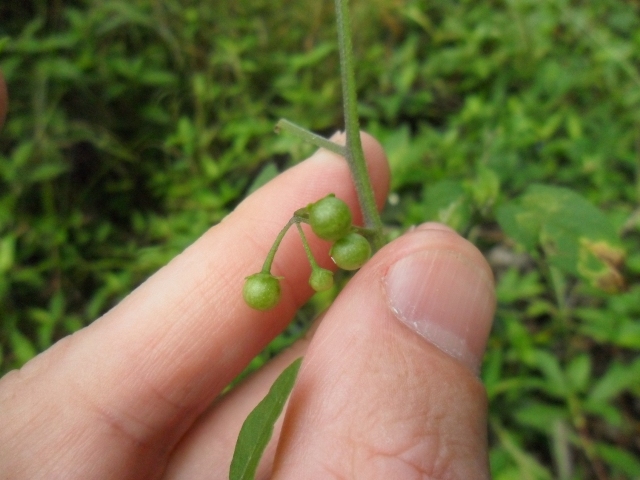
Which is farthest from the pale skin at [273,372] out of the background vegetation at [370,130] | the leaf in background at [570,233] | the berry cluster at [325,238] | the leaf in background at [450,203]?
the background vegetation at [370,130]

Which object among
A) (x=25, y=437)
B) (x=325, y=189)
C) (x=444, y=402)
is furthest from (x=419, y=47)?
(x=25, y=437)

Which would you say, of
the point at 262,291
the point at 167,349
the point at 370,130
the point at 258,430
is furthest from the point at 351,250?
the point at 370,130

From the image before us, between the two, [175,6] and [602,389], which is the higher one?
[175,6]

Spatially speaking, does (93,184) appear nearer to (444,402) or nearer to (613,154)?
(444,402)

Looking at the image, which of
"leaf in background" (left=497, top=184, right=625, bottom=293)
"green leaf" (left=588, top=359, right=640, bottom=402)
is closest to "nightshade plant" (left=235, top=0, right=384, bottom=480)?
"leaf in background" (left=497, top=184, right=625, bottom=293)

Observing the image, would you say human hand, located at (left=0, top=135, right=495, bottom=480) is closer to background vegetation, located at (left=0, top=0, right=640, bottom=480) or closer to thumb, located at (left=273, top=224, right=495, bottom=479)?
thumb, located at (left=273, top=224, right=495, bottom=479)

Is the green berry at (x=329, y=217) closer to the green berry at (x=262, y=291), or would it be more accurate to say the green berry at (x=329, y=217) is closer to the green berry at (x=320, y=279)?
the green berry at (x=320, y=279)

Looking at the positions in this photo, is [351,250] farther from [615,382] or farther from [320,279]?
[615,382]
